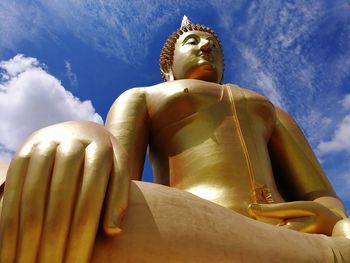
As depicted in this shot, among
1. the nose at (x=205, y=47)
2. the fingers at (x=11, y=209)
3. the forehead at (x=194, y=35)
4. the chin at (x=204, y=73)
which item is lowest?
the fingers at (x=11, y=209)

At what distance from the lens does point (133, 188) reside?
57.6 inches

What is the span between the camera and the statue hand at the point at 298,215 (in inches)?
82.3

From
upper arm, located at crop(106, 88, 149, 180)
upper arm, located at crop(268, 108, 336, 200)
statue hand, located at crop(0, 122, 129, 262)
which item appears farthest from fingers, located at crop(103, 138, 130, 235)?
upper arm, located at crop(268, 108, 336, 200)

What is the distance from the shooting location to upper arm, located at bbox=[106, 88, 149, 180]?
2744 mm

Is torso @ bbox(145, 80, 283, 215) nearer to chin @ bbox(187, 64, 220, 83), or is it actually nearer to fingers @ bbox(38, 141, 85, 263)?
chin @ bbox(187, 64, 220, 83)

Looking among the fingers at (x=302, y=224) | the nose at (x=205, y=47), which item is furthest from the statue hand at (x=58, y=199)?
the nose at (x=205, y=47)

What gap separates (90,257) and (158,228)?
23 centimetres

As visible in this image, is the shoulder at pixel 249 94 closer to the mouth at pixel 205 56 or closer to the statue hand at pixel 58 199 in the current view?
the mouth at pixel 205 56


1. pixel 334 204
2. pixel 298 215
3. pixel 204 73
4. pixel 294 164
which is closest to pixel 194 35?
pixel 204 73

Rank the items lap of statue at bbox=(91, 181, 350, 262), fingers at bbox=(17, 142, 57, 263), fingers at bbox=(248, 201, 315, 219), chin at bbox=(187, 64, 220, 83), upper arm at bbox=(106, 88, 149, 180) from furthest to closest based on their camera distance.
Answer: chin at bbox=(187, 64, 220, 83), upper arm at bbox=(106, 88, 149, 180), fingers at bbox=(248, 201, 315, 219), lap of statue at bbox=(91, 181, 350, 262), fingers at bbox=(17, 142, 57, 263)

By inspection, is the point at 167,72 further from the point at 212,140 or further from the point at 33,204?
the point at 33,204

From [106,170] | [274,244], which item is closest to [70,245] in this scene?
[106,170]

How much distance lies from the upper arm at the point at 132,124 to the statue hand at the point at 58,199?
1322mm

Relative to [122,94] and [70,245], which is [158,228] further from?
[122,94]
